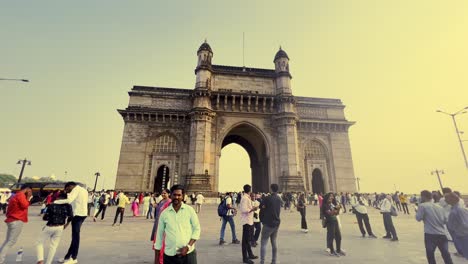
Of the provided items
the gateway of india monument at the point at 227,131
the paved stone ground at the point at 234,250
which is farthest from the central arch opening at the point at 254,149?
the paved stone ground at the point at 234,250

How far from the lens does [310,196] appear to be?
24359 millimetres

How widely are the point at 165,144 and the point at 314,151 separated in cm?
1903

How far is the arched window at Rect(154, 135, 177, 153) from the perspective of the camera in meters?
26.2

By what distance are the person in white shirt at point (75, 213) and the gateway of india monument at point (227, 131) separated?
17.2 meters

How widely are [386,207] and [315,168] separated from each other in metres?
20.6

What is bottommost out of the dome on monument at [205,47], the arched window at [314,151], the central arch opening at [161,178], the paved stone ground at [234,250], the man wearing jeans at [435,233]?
the paved stone ground at [234,250]

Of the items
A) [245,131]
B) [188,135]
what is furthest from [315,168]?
[188,135]

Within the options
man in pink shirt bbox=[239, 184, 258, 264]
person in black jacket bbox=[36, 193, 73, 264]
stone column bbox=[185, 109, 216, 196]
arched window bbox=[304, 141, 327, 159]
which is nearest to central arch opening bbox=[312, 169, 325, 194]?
arched window bbox=[304, 141, 327, 159]

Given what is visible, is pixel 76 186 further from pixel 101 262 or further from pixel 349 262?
pixel 349 262

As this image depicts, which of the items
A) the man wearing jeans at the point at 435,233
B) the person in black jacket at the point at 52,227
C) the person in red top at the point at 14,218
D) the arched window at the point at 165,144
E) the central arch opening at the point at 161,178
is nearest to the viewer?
A: the person in black jacket at the point at 52,227

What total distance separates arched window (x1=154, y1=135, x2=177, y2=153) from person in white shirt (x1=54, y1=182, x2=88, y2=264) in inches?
822

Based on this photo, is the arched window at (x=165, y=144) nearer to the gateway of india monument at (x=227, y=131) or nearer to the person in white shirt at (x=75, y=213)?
the gateway of india monument at (x=227, y=131)

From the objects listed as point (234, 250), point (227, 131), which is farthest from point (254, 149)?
point (234, 250)

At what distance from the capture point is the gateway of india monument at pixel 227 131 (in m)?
24.7
